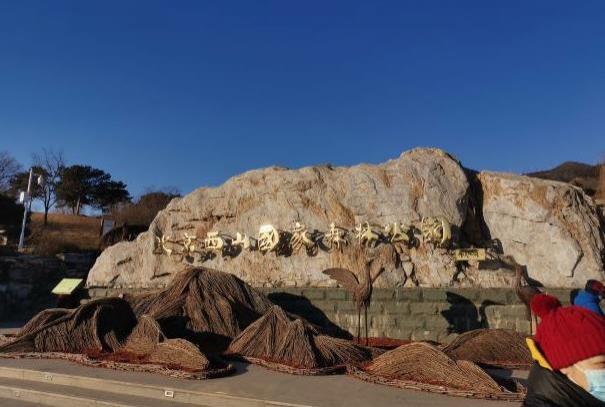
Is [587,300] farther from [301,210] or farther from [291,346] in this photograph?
[301,210]

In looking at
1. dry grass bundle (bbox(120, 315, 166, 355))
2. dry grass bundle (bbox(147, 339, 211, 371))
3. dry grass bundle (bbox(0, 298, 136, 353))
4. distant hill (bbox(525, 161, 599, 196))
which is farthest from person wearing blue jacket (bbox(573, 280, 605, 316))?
distant hill (bbox(525, 161, 599, 196))

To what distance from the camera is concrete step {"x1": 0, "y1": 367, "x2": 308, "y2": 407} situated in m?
4.96

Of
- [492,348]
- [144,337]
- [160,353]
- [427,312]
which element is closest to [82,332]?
[144,337]

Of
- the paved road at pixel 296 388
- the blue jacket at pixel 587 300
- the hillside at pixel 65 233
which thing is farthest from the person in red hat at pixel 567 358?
the hillside at pixel 65 233

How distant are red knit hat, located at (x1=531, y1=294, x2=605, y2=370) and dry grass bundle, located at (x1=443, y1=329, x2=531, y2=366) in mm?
4623

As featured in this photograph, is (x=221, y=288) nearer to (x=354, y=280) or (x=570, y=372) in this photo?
(x=354, y=280)

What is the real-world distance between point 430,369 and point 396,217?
517 cm

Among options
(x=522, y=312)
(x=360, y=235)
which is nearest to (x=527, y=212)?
(x=522, y=312)

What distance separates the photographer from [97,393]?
17.8 ft

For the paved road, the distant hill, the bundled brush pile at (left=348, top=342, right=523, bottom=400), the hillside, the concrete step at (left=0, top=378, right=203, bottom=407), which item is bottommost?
the concrete step at (left=0, top=378, right=203, bottom=407)

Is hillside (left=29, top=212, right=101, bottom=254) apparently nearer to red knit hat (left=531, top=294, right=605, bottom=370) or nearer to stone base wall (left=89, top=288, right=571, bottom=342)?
stone base wall (left=89, top=288, right=571, bottom=342)

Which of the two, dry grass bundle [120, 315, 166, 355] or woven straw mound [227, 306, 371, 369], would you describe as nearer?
woven straw mound [227, 306, 371, 369]

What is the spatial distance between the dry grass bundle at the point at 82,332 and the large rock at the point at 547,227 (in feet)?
23.5

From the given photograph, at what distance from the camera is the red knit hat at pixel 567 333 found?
6.55 ft
